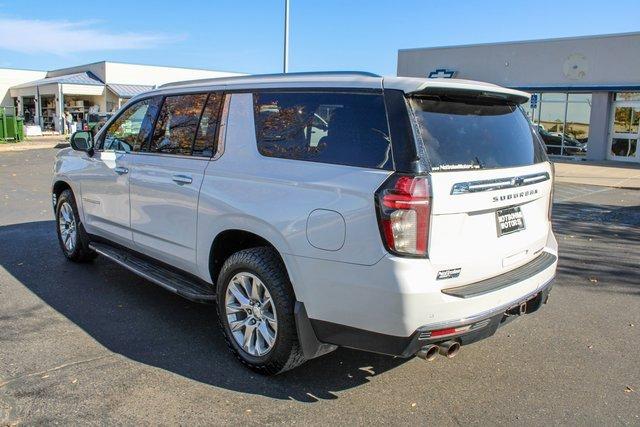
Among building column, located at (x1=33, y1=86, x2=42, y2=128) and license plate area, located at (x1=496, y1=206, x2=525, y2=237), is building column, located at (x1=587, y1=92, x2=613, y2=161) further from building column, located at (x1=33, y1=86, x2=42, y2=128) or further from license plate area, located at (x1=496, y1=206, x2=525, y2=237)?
building column, located at (x1=33, y1=86, x2=42, y2=128)

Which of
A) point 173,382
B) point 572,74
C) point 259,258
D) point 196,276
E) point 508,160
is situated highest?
point 572,74

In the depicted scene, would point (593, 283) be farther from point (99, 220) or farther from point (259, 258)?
point (99, 220)

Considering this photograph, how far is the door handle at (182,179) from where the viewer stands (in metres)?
4.19

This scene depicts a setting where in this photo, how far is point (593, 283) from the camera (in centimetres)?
598

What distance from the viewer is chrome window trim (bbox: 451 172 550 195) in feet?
10.2

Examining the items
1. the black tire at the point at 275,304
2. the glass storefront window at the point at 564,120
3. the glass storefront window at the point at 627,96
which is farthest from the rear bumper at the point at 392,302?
the glass storefront window at the point at 627,96

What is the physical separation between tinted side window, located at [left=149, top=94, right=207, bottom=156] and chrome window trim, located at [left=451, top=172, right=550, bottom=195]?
2172mm

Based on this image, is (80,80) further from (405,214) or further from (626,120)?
(405,214)

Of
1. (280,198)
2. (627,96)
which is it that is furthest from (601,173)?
(280,198)

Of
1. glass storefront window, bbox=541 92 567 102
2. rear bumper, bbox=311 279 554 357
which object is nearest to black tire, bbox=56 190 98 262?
rear bumper, bbox=311 279 554 357

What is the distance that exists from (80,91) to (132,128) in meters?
44.6

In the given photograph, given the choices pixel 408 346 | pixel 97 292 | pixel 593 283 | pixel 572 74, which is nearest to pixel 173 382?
pixel 408 346

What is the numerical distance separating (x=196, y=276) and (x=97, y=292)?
1.55m

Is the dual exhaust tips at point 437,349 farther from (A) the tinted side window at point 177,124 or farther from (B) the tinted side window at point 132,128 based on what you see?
(B) the tinted side window at point 132,128
